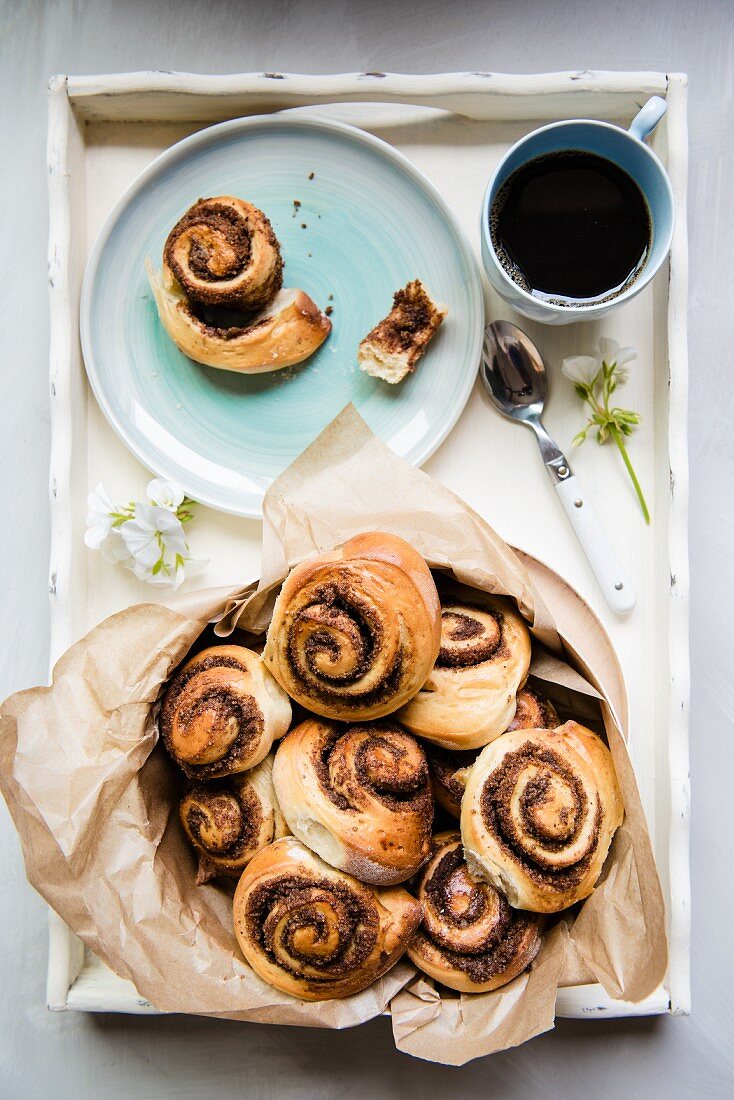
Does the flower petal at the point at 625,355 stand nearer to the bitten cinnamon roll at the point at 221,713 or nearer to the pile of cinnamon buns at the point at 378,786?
the pile of cinnamon buns at the point at 378,786

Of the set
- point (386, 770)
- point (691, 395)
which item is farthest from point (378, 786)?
point (691, 395)

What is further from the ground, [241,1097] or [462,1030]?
[462,1030]

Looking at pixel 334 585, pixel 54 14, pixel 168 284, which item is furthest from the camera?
pixel 54 14

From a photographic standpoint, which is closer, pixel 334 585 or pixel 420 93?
pixel 334 585

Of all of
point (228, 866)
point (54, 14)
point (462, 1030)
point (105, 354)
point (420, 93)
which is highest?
point (54, 14)

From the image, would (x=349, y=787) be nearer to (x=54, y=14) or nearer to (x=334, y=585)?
(x=334, y=585)

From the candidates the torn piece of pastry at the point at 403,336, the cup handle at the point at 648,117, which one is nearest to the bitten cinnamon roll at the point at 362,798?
the torn piece of pastry at the point at 403,336

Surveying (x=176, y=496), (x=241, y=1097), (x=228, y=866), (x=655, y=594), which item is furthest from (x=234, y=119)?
(x=241, y=1097)
